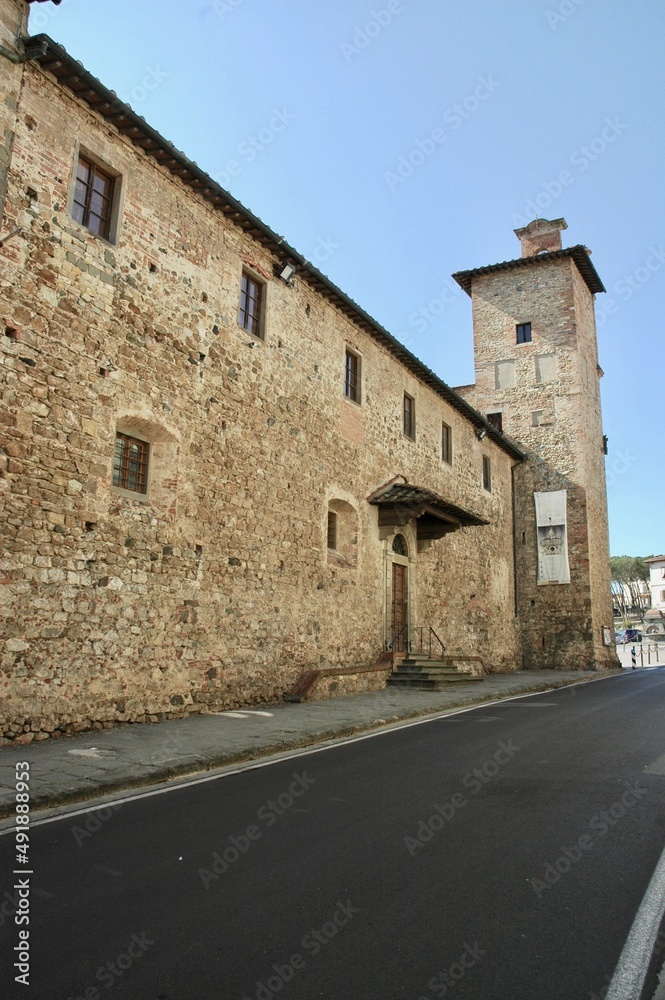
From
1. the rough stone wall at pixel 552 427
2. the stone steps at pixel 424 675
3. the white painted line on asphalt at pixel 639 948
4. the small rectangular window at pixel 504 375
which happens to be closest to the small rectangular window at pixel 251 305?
the stone steps at pixel 424 675

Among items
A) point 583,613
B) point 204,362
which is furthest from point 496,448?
point 204,362

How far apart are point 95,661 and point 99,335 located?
4.28 metres

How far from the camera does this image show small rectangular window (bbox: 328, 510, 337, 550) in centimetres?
1451

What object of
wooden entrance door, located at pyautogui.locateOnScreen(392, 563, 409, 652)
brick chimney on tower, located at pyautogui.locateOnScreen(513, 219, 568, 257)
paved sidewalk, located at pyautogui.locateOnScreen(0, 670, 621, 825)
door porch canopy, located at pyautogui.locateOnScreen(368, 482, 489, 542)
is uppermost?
brick chimney on tower, located at pyautogui.locateOnScreen(513, 219, 568, 257)

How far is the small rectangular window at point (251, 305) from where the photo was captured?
12164 millimetres

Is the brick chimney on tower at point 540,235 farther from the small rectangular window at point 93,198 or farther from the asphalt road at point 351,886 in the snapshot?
the asphalt road at point 351,886

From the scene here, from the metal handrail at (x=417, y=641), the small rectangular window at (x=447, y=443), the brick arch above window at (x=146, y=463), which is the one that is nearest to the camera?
the brick arch above window at (x=146, y=463)

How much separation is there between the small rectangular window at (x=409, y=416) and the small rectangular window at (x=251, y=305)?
6489 mm

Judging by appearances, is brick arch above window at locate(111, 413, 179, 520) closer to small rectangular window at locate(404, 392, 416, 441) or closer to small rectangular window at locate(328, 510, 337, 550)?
small rectangular window at locate(328, 510, 337, 550)

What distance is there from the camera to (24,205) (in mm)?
8195

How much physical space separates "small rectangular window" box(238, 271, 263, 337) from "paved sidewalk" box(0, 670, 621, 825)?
670 centimetres

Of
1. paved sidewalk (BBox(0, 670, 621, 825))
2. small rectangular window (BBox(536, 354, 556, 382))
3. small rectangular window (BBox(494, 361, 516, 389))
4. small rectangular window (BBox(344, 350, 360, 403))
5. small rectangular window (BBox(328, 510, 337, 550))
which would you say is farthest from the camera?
small rectangular window (BBox(494, 361, 516, 389))

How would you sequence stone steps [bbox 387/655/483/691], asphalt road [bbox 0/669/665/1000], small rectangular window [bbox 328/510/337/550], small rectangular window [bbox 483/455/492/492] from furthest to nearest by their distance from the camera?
small rectangular window [bbox 483/455/492/492] < stone steps [bbox 387/655/483/691] < small rectangular window [bbox 328/510/337/550] < asphalt road [bbox 0/669/665/1000]

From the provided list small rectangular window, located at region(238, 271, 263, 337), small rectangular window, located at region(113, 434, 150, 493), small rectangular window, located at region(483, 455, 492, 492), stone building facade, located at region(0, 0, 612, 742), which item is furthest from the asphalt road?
small rectangular window, located at region(483, 455, 492, 492)
